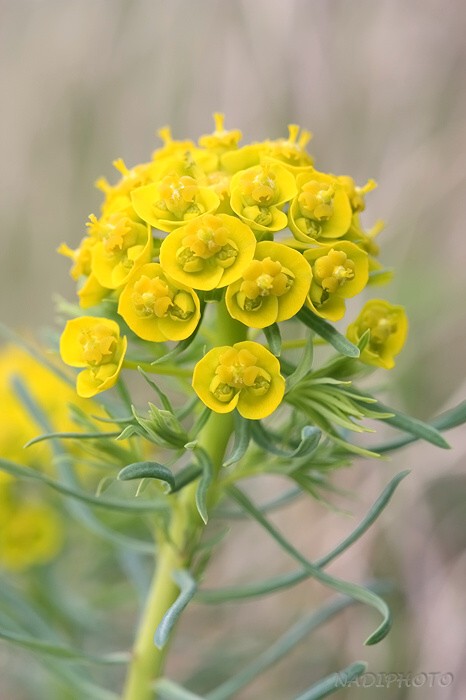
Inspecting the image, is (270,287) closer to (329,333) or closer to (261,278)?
(261,278)

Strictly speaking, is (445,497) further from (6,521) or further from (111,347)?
(111,347)

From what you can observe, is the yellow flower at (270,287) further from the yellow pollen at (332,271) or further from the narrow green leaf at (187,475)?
the narrow green leaf at (187,475)

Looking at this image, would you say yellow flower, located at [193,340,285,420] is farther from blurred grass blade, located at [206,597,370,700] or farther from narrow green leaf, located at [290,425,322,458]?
blurred grass blade, located at [206,597,370,700]

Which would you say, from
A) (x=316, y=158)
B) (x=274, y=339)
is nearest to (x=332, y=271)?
(x=274, y=339)

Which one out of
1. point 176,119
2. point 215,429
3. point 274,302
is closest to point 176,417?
point 215,429

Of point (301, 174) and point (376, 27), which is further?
point (376, 27)

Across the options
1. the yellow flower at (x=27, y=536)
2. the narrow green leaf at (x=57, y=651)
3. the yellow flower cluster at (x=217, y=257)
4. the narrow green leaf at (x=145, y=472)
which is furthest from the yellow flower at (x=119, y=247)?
the yellow flower at (x=27, y=536)

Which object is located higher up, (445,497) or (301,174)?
(301,174)
